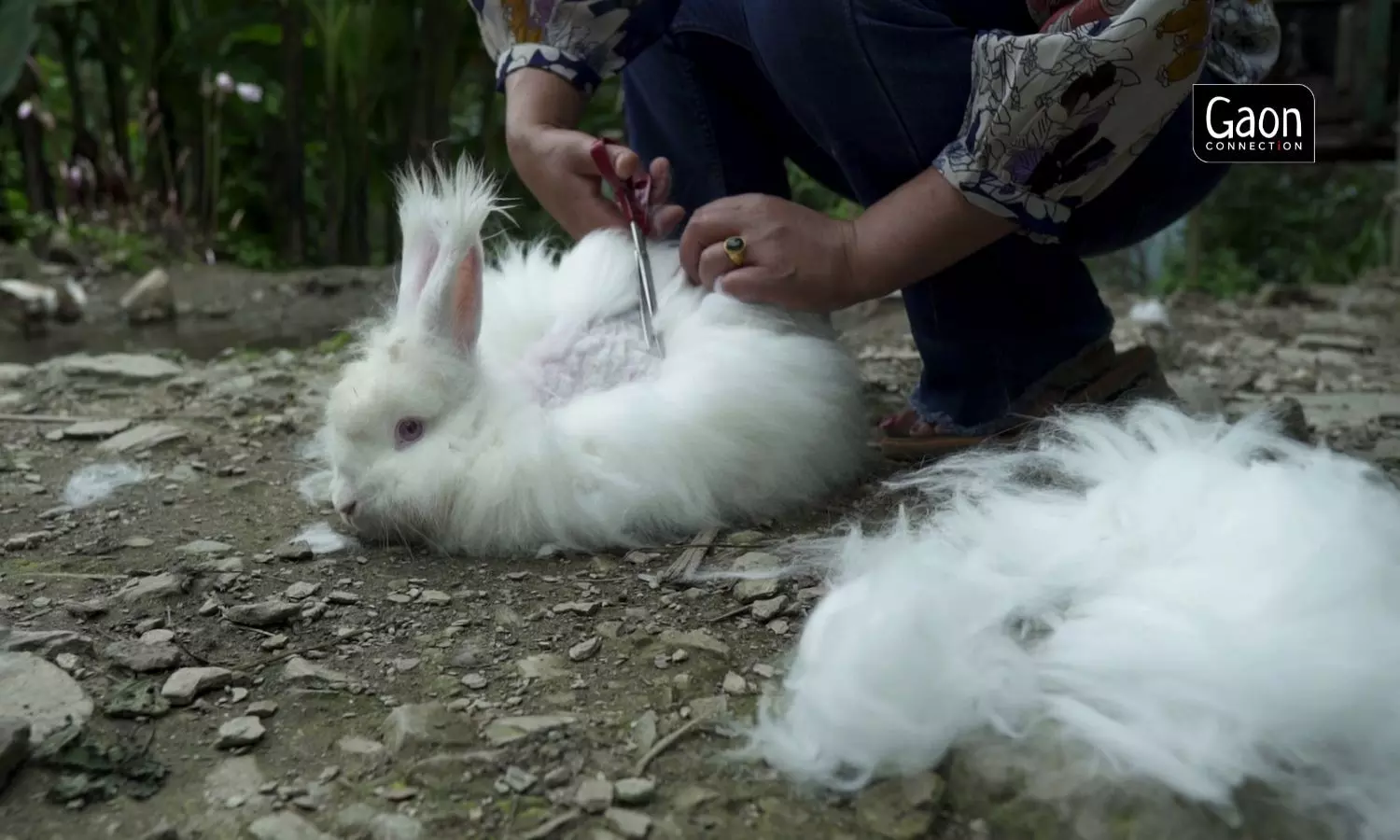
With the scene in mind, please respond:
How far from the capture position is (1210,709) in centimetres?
96

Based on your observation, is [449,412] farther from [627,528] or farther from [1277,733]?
[1277,733]

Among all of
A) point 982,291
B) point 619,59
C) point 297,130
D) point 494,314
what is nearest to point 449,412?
point 494,314

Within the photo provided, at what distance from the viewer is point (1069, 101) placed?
1516mm

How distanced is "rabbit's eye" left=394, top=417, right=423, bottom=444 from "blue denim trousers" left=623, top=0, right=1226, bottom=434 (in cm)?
72

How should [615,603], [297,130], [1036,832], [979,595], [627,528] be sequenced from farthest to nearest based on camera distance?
[297,130], [627,528], [615,603], [979,595], [1036,832]

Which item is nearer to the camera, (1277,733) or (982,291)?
(1277,733)

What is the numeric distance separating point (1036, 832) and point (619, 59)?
1457mm

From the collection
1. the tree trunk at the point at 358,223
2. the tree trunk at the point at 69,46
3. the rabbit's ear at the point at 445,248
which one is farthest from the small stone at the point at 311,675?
the tree trunk at the point at 69,46

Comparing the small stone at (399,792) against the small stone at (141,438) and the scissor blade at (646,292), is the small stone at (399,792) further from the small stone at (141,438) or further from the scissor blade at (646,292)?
the small stone at (141,438)

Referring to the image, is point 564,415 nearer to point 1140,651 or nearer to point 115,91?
point 1140,651

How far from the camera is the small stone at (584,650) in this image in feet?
4.13

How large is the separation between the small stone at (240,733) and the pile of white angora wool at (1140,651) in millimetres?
449

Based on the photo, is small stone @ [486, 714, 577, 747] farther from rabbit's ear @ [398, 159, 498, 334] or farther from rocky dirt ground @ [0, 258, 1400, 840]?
rabbit's ear @ [398, 159, 498, 334]

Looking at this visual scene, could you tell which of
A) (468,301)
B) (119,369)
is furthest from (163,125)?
(468,301)
